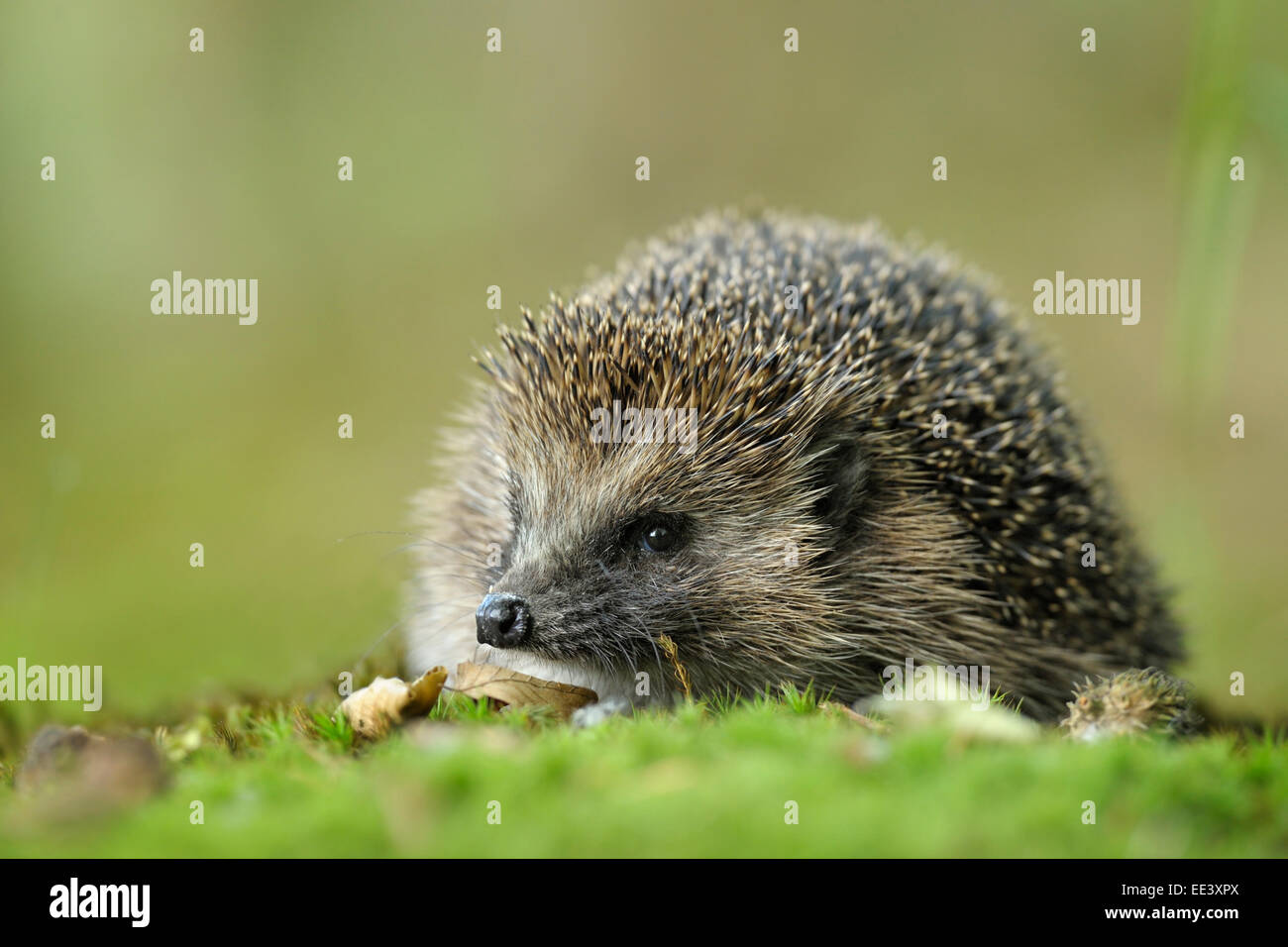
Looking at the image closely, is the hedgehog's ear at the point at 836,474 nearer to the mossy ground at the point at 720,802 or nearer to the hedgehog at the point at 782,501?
the hedgehog at the point at 782,501

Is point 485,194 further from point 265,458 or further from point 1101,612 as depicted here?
point 1101,612

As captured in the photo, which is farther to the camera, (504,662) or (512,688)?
(504,662)

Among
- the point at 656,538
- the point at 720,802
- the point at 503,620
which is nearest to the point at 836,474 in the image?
the point at 656,538

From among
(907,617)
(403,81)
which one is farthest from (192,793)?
(403,81)

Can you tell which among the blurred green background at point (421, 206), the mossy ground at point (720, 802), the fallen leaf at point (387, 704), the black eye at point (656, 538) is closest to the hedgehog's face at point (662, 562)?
the black eye at point (656, 538)

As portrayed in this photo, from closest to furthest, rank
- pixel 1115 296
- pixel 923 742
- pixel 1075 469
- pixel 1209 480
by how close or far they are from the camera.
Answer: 1. pixel 923 742
2. pixel 1075 469
3. pixel 1209 480
4. pixel 1115 296

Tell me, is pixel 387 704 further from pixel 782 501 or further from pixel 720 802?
pixel 782 501
